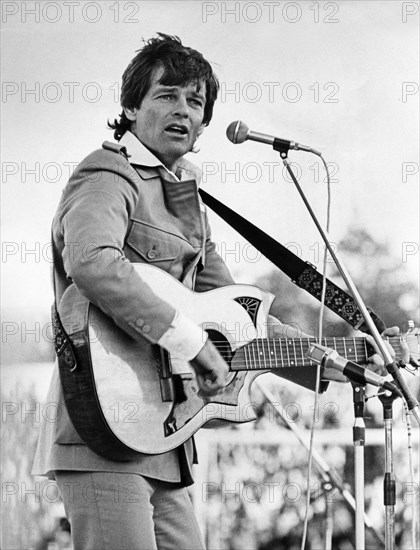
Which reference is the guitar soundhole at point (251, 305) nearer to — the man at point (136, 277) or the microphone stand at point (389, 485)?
the man at point (136, 277)

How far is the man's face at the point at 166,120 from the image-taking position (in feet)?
7.96

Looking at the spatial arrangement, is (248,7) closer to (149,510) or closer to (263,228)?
(263,228)

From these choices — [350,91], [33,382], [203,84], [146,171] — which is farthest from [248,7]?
[33,382]

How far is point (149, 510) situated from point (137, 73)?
1.23 metres

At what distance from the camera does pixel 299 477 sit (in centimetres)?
303

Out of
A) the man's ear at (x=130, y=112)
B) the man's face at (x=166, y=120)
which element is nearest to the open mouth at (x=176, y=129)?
the man's face at (x=166, y=120)

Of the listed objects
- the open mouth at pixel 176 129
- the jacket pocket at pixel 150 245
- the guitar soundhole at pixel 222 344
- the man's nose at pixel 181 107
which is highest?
the man's nose at pixel 181 107

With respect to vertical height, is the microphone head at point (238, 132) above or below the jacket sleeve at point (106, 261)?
above

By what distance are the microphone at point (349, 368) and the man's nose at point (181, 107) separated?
0.83 m

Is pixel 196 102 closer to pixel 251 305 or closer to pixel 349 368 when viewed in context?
pixel 251 305

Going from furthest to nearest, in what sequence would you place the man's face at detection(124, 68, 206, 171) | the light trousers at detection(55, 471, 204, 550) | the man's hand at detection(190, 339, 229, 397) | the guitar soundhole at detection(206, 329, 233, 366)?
the man's face at detection(124, 68, 206, 171), the guitar soundhole at detection(206, 329, 233, 366), the man's hand at detection(190, 339, 229, 397), the light trousers at detection(55, 471, 204, 550)

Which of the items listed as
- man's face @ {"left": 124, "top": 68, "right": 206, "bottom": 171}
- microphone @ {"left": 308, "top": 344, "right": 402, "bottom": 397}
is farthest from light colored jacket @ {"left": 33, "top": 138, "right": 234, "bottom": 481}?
microphone @ {"left": 308, "top": 344, "right": 402, "bottom": 397}

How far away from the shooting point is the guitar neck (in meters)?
2.36

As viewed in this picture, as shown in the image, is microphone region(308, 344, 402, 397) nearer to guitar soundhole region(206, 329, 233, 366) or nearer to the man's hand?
the man's hand
